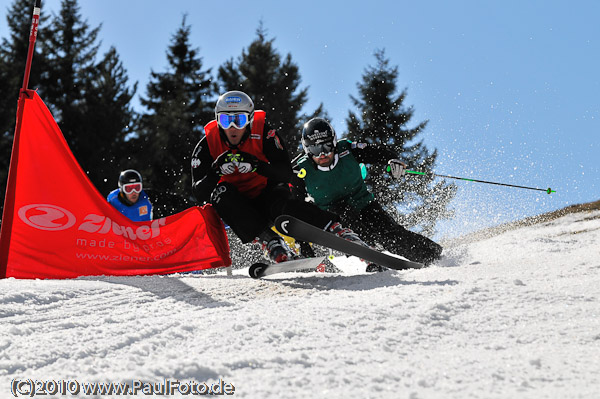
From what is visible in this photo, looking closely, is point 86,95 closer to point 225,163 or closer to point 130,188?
point 130,188

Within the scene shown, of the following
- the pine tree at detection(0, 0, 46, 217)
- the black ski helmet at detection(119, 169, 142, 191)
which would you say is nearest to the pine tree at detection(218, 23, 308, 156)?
the pine tree at detection(0, 0, 46, 217)

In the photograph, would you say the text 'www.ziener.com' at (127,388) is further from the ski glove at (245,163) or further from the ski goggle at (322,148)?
the ski goggle at (322,148)

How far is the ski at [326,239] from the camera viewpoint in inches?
188

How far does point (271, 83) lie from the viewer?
26922mm

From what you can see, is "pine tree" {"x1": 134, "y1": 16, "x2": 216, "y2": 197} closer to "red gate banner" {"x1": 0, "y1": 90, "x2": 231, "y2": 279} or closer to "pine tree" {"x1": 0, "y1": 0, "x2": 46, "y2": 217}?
"pine tree" {"x1": 0, "y1": 0, "x2": 46, "y2": 217}

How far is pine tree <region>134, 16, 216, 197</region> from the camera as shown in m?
24.4

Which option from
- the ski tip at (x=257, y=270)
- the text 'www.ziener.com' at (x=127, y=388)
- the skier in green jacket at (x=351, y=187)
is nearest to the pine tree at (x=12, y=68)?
the skier in green jacket at (x=351, y=187)

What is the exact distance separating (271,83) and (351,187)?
21297mm

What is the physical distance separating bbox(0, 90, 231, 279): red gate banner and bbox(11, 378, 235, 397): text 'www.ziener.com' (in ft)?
12.1

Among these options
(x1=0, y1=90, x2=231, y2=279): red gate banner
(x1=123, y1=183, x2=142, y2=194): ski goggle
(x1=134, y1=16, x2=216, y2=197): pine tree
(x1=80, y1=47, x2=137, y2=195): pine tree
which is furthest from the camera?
(x1=134, y1=16, x2=216, y2=197): pine tree

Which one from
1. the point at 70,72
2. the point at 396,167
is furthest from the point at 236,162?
the point at 70,72

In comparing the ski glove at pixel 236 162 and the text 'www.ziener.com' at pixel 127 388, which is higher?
the ski glove at pixel 236 162

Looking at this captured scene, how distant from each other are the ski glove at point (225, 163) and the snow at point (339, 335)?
144 centimetres

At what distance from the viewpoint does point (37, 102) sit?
6246 millimetres
